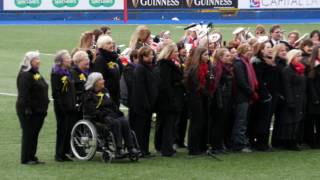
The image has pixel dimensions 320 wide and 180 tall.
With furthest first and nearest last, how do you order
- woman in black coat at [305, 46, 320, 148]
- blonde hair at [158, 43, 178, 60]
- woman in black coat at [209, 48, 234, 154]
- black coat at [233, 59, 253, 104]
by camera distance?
woman in black coat at [305, 46, 320, 148]
black coat at [233, 59, 253, 104]
woman in black coat at [209, 48, 234, 154]
blonde hair at [158, 43, 178, 60]

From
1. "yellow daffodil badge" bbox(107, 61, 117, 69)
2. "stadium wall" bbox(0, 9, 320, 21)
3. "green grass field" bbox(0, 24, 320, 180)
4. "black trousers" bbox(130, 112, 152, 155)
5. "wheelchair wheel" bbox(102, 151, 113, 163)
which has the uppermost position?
"stadium wall" bbox(0, 9, 320, 21)

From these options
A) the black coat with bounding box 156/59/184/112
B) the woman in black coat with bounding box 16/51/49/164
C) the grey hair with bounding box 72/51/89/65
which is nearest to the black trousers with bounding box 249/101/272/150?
the black coat with bounding box 156/59/184/112

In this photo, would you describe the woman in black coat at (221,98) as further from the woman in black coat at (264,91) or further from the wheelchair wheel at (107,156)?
the wheelchair wheel at (107,156)

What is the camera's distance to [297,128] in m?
13.5

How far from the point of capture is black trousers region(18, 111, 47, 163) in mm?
11680

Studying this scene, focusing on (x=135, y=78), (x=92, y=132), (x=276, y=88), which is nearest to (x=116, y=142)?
(x=92, y=132)

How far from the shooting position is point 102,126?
1187 centimetres

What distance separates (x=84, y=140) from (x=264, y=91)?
10.5 feet

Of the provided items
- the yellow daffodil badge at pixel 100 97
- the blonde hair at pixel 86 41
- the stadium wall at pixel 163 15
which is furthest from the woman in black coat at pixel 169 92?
the stadium wall at pixel 163 15

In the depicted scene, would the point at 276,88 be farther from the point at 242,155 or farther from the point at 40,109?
the point at 40,109

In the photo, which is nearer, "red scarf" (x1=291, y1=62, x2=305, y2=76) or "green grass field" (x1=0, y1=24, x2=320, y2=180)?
"green grass field" (x1=0, y1=24, x2=320, y2=180)

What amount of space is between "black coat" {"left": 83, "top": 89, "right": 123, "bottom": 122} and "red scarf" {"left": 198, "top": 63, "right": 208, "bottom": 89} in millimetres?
1423

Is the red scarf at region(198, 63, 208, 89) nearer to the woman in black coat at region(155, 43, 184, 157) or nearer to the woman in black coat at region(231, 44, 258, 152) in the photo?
the woman in black coat at region(155, 43, 184, 157)

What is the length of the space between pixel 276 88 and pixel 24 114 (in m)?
4.22
